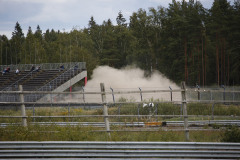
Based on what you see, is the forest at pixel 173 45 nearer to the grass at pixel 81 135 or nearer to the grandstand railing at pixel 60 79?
the grandstand railing at pixel 60 79

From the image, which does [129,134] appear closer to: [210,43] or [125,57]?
[210,43]

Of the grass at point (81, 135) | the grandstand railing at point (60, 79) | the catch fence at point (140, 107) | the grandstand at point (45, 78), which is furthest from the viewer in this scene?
the grandstand at point (45, 78)

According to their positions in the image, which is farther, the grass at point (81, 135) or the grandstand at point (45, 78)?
the grandstand at point (45, 78)

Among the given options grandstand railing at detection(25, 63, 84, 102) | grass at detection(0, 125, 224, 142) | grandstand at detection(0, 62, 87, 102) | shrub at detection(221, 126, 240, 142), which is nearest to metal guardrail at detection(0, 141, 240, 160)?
grass at detection(0, 125, 224, 142)

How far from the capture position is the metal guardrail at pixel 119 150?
8.91 metres

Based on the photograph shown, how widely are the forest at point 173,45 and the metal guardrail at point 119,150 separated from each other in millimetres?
37637

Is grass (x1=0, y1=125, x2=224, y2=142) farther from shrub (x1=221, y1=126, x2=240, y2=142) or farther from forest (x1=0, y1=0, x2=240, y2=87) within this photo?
forest (x1=0, y1=0, x2=240, y2=87)

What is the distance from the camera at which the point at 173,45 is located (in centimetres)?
6028

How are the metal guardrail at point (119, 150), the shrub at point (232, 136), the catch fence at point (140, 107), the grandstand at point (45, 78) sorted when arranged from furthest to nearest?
the grandstand at point (45, 78), the catch fence at point (140, 107), the shrub at point (232, 136), the metal guardrail at point (119, 150)

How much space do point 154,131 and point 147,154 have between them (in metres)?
1.67

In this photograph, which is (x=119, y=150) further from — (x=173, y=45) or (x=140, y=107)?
(x=173, y=45)

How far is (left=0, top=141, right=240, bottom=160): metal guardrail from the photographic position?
891cm

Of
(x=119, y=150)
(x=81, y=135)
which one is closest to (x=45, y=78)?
(x=81, y=135)

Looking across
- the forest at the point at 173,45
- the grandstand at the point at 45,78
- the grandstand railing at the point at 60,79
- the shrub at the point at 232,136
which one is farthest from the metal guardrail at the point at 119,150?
the forest at the point at 173,45
